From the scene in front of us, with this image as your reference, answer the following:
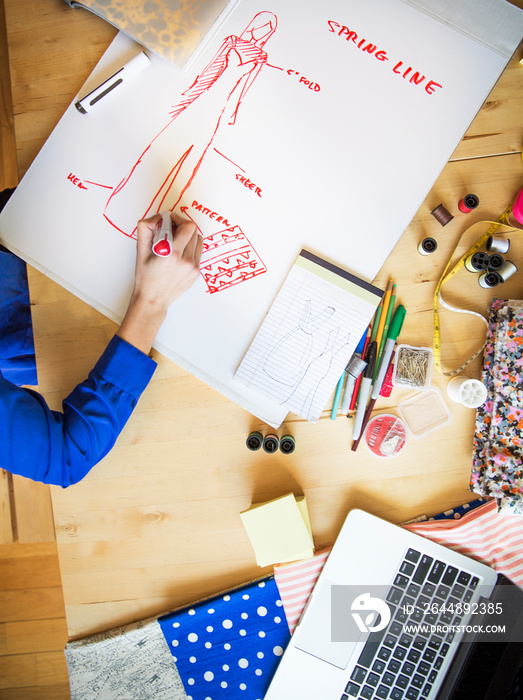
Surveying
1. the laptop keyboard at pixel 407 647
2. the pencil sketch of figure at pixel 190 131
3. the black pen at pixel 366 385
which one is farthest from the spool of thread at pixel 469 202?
the laptop keyboard at pixel 407 647

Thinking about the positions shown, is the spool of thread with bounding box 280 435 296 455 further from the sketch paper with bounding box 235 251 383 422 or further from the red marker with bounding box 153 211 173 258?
the red marker with bounding box 153 211 173 258

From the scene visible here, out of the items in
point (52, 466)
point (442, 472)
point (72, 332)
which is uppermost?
point (442, 472)

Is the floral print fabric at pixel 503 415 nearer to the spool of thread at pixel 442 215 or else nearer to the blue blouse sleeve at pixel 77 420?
the spool of thread at pixel 442 215

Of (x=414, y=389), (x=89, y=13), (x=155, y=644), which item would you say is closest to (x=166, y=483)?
(x=155, y=644)

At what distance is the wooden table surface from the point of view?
0.81m

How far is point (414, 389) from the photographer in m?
0.80

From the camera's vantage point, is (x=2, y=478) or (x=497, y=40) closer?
(x=497, y=40)

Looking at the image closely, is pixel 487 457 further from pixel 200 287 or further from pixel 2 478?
pixel 2 478

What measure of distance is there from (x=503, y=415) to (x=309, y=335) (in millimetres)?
372

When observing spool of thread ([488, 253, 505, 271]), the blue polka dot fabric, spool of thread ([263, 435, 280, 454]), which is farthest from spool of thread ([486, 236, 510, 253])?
the blue polka dot fabric

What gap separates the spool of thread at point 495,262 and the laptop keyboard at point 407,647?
0.59 m

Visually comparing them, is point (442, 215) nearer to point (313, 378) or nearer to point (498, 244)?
point (498, 244)

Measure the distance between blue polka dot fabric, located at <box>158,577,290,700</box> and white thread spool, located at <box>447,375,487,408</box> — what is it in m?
0.49

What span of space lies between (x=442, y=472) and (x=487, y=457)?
0.08 meters
